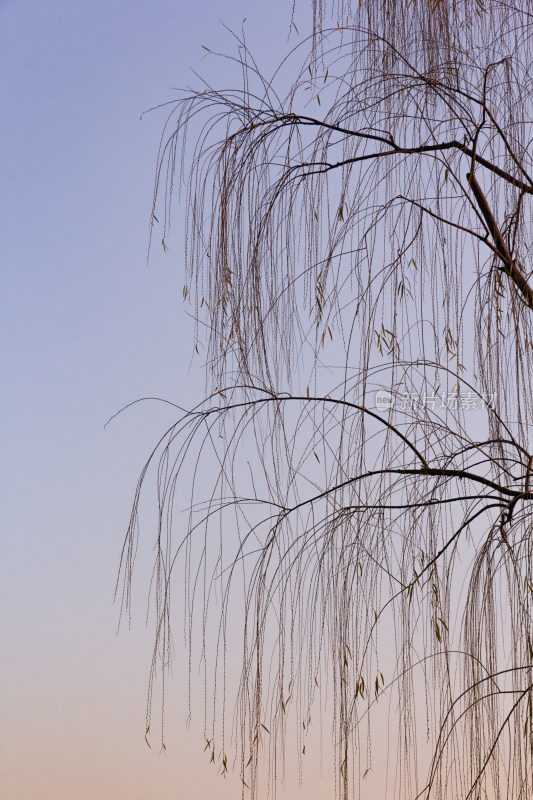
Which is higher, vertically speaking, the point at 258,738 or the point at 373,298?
the point at 373,298

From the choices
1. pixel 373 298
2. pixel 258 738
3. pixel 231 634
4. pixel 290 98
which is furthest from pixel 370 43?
pixel 231 634

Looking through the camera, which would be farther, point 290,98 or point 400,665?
point 290,98

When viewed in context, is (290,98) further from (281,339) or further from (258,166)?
(281,339)

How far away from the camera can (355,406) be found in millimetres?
921

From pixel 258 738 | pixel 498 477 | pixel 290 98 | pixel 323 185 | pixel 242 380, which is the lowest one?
pixel 258 738

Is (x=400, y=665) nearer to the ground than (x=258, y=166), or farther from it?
nearer to the ground

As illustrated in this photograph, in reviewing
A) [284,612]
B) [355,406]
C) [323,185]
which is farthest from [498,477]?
[323,185]

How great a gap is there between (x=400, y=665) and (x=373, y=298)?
1.31 ft

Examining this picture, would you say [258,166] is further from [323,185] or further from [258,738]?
[258,738]

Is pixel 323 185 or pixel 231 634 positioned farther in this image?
pixel 231 634

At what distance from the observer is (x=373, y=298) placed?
937mm

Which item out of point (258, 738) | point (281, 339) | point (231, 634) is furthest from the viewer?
point (231, 634)

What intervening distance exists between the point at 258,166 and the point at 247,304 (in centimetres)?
18

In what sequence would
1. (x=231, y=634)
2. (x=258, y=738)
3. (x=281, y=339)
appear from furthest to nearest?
(x=231, y=634) < (x=281, y=339) < (x=258, y=738)
